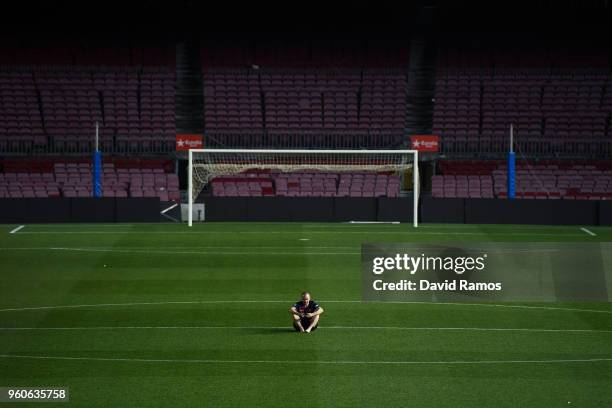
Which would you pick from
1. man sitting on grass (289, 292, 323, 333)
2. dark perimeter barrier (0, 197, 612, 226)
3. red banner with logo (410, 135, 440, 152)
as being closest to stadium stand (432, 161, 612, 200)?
red banner with logo (410, 135, 440, 152)

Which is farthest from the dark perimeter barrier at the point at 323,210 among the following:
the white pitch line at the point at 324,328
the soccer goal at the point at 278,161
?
the white pitch line at the point at 324,328

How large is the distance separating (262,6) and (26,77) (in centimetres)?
1360

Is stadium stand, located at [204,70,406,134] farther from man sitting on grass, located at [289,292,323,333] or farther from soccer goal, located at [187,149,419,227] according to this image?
man sitting on grass, located at [289,292,323,333]

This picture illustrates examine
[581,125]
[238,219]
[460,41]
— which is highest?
[460,41]

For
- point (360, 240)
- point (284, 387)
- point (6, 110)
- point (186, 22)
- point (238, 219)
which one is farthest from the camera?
point (186, 22)

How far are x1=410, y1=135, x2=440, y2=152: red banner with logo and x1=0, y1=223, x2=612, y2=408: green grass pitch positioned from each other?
17.1 m

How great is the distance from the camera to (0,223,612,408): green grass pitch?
14664 millimetres

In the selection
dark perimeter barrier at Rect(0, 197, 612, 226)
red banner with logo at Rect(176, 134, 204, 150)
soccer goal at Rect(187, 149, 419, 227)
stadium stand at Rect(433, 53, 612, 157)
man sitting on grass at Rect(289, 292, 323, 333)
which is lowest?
dark perimeter barrier at Rect(0, 197, 612, 226)

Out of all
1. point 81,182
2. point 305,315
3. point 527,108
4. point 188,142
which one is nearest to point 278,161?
point 188,142

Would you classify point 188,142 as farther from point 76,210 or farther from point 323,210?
point 323,210

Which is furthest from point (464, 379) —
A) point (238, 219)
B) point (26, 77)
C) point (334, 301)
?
point (26, 77)

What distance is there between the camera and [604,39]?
56938 millimetres

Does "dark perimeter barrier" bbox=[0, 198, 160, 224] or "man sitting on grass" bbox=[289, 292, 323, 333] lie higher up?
"man sitting on grass" bbox=[289, 292, 323, 333]

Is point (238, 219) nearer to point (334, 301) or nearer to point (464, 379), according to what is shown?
point (334, 301)
